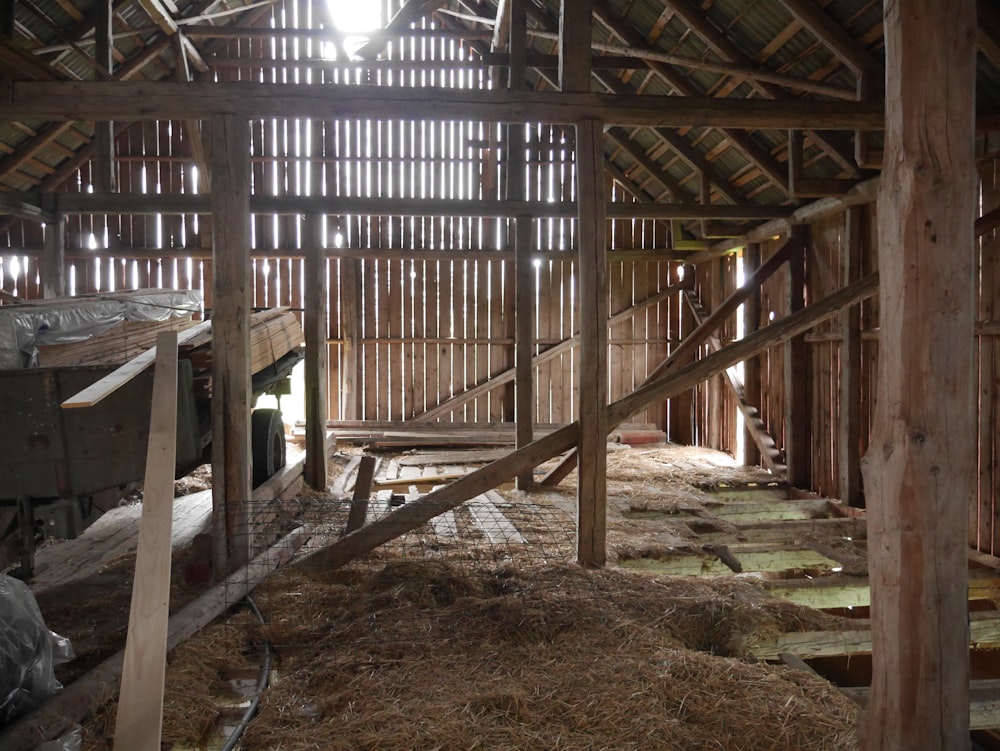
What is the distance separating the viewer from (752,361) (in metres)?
10.4

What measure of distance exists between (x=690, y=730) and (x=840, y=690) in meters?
0.94

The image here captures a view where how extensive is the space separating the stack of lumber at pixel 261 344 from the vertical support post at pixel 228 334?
1.29 ft

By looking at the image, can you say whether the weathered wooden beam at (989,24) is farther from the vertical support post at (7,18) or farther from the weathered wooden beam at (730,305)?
the vertical support post at (7,18)

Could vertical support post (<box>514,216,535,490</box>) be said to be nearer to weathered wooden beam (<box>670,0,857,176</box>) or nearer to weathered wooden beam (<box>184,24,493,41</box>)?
weathered wooden beam (<box>670,0,857,176</box>)

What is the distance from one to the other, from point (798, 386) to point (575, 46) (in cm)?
573

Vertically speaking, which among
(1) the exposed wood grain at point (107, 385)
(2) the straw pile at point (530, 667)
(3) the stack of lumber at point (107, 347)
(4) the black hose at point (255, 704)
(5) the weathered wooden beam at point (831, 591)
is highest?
(3) the stack of lumber at point (107, 347)

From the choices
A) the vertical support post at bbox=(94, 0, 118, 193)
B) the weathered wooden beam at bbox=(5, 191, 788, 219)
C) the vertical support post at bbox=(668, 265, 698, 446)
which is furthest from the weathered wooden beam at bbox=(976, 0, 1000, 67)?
the vertical support post at bbox=(94, 0, 118, 193)

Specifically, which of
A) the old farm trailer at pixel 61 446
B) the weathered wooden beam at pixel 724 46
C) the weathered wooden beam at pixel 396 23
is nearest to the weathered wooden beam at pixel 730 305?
the weathered wooden beam at pixel 724 46

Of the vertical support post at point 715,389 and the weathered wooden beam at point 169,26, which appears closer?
the weathered wooden beam at point 169,26

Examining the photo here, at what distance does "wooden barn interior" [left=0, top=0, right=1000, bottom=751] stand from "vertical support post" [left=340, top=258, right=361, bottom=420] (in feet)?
0.20

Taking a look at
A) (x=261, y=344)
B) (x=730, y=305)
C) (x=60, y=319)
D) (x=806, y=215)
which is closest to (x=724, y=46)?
(x=806, y=215)

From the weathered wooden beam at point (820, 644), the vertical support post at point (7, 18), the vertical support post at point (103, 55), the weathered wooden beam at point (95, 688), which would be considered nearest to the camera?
the weathered wooden beam at point (95, 688)

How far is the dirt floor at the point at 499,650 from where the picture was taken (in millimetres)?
2877

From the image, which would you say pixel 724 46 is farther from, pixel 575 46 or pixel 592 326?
pixel 592 326
